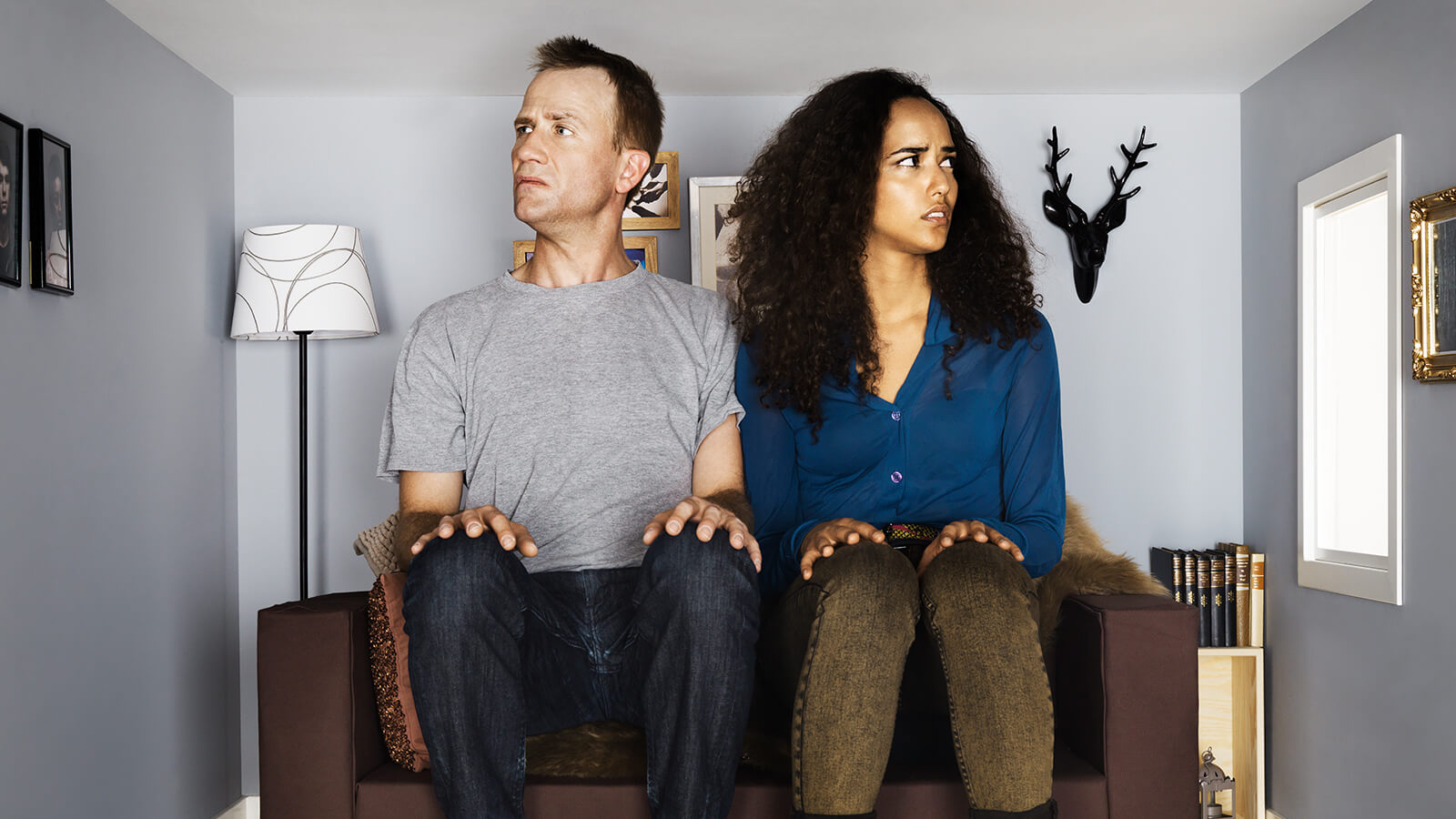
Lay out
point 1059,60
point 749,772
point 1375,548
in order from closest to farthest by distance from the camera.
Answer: point 749,772
point 1375,548
point 1059,60

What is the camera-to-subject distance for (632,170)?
189cm

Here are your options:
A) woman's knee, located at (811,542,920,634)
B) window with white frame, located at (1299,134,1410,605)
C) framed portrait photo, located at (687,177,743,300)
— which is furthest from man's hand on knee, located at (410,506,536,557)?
window with white frame, located at (1299,134,1410,605)

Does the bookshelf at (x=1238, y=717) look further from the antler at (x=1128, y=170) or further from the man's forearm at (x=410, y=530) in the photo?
the man's forearm at (x=410, y=530)

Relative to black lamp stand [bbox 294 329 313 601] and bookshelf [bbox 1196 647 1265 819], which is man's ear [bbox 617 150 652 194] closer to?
black lamp stand [bbox 294 329 313 601]

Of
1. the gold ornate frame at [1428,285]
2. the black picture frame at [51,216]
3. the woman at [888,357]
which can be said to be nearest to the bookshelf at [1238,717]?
the gold ornate frame at [1428,285]

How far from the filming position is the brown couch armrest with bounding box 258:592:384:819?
5.47ft

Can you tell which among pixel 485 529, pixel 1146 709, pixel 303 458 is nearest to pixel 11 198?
pixel 303 458

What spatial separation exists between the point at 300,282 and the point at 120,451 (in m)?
0.65

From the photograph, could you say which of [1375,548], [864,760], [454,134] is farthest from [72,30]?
[1375,548]

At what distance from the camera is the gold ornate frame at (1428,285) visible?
2.24 m

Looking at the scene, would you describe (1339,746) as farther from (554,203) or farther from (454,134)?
(454,134)

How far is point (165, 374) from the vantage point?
9.05ft

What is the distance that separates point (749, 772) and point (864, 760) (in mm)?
421

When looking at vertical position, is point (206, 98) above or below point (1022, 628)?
above
